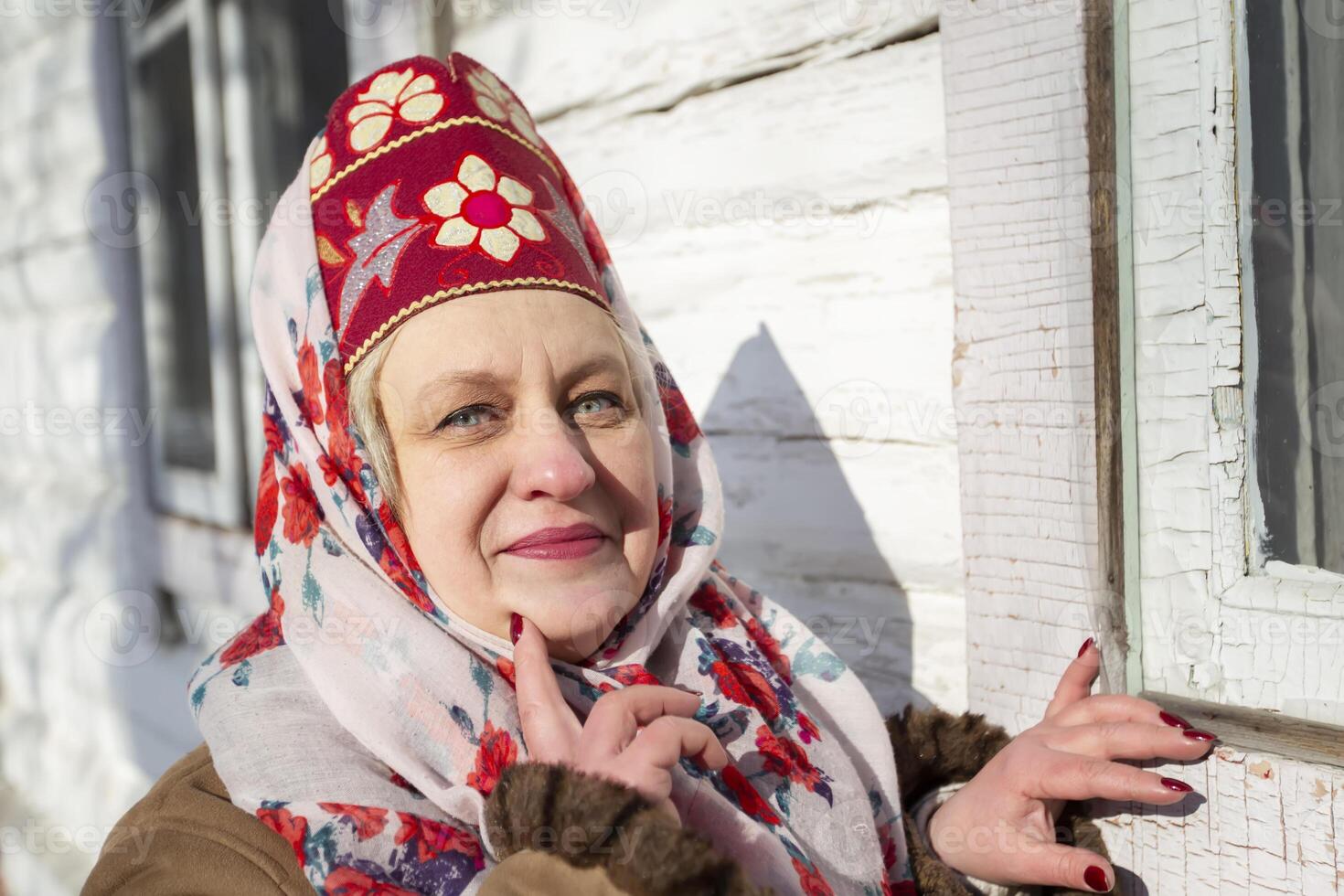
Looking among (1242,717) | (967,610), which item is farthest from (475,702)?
(1242,717)

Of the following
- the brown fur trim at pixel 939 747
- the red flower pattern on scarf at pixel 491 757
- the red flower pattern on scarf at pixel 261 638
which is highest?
the red flower pattern on scarf at pixel 261 638

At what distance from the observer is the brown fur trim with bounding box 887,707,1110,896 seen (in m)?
1.55

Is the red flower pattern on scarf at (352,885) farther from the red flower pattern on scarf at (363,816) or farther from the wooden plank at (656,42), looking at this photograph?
the wooden plank at (656,42)

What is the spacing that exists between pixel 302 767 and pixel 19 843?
15.3 ft

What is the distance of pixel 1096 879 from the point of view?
4.40ft

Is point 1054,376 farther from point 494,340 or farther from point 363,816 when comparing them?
point 363,816

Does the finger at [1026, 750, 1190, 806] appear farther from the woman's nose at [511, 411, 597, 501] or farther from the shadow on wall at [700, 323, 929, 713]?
the woman's nose at [511, 411, 597, 501]

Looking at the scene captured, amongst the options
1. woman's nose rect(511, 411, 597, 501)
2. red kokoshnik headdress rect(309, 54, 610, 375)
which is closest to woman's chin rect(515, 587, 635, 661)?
woman's nose rect(511, 411, 597, 501)

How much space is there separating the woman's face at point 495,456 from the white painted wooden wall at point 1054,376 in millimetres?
673

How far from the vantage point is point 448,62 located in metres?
1.71

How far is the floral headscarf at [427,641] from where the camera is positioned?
4.19 ft

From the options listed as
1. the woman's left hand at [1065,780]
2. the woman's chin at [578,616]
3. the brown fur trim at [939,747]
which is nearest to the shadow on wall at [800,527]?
the brown fur trim at [939,747]

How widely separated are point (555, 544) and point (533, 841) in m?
0.48

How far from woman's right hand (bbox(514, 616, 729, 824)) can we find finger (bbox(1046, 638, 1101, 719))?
545mm
